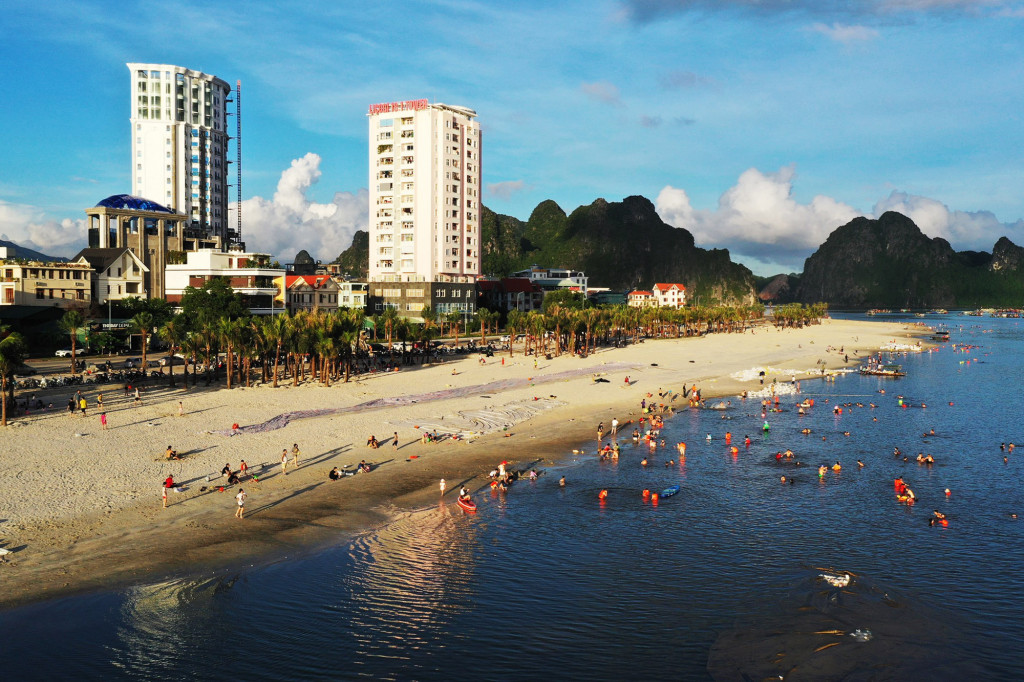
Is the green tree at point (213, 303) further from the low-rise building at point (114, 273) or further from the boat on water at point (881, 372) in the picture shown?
the boat on water at point (881, 372)

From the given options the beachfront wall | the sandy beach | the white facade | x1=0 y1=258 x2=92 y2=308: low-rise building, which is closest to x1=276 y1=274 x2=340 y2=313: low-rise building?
the beachfront wall

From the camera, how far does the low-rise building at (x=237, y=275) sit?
129 m

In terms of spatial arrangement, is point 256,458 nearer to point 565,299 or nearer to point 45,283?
point 45,283

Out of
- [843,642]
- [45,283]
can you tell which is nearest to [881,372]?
[843,642]

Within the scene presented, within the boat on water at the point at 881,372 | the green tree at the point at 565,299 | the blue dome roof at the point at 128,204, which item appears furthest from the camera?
the green tree at the point at 565,299

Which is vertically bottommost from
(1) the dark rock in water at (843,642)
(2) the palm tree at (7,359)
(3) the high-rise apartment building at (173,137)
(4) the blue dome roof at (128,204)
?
(1) the dark rock in water at (843,642)

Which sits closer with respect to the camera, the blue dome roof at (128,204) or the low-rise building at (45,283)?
the low-rise building at (45,283)

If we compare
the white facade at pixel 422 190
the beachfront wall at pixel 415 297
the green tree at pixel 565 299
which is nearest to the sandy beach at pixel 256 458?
the beachfront wall at pixel 415 297

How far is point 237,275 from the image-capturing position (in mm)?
129750

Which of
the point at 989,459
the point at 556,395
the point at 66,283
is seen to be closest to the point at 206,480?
the point at 556,395

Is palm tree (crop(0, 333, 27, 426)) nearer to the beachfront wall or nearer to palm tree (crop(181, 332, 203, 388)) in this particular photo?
palm tree (crop(181, 332, 203, 388))

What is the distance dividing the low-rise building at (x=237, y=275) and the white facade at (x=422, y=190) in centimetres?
2897

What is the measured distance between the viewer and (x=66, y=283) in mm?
108562

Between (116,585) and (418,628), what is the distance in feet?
42.4
